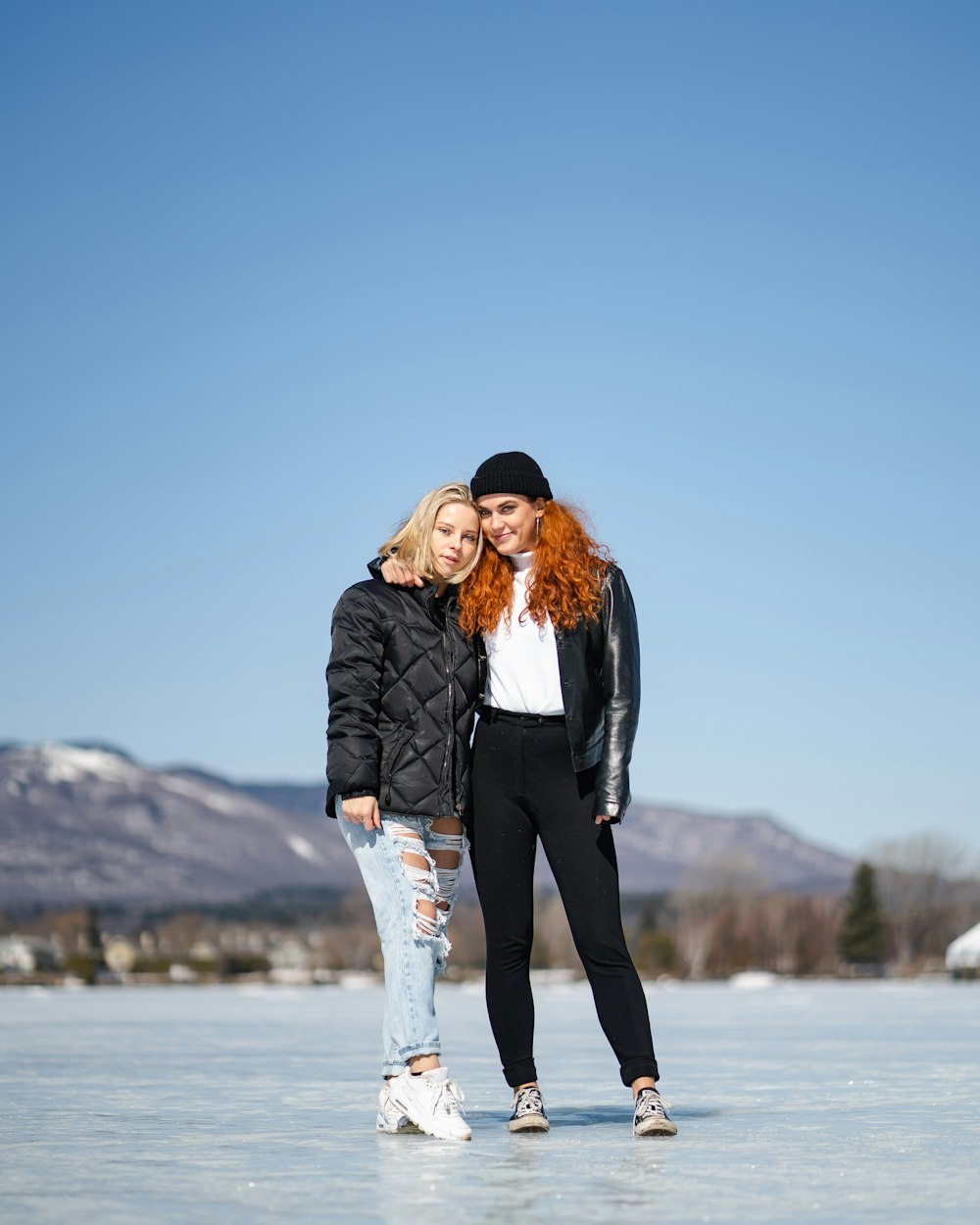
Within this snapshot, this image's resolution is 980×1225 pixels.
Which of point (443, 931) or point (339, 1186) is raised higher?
point (443, 931)

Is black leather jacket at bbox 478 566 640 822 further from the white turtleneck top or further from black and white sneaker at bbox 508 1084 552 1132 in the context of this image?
black and white sneaker at bbox 508 1084 552 1132

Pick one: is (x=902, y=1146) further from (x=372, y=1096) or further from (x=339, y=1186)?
(x=372, y=1096)

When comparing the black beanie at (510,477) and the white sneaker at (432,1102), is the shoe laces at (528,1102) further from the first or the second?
the black beanie at (510,477)

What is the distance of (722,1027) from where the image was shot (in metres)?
14.3

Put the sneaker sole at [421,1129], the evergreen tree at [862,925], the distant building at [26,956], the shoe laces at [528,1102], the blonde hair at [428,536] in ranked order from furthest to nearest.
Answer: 1. the distant building at [26,956]
2. the evergreen tree at [862,925]
3. the blonde hair at [428,536]
4. the shoe laces at [528,1102]
5. the sneaker sole at [421,1129]

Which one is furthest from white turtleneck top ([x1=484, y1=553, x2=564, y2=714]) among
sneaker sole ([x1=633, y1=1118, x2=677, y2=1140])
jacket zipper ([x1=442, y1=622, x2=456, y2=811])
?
sneaker sole ([x1=633, y1=1118, x2=677, y2=1140])

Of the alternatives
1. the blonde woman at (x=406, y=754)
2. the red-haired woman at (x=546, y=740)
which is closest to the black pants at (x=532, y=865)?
the red-haired woman at (x=546, y=740)

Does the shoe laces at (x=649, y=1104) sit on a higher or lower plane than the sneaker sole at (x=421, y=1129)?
higher

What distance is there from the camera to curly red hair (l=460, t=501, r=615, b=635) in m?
4.83

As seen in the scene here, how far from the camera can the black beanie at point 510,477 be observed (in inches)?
195

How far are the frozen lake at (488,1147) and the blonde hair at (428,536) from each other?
168cm

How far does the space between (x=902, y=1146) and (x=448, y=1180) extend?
141 centimetres

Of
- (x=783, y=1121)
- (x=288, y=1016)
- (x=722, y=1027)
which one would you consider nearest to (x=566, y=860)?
(x=783, y=1121)

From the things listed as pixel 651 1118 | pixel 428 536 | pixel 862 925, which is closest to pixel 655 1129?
pixel 651 1118
